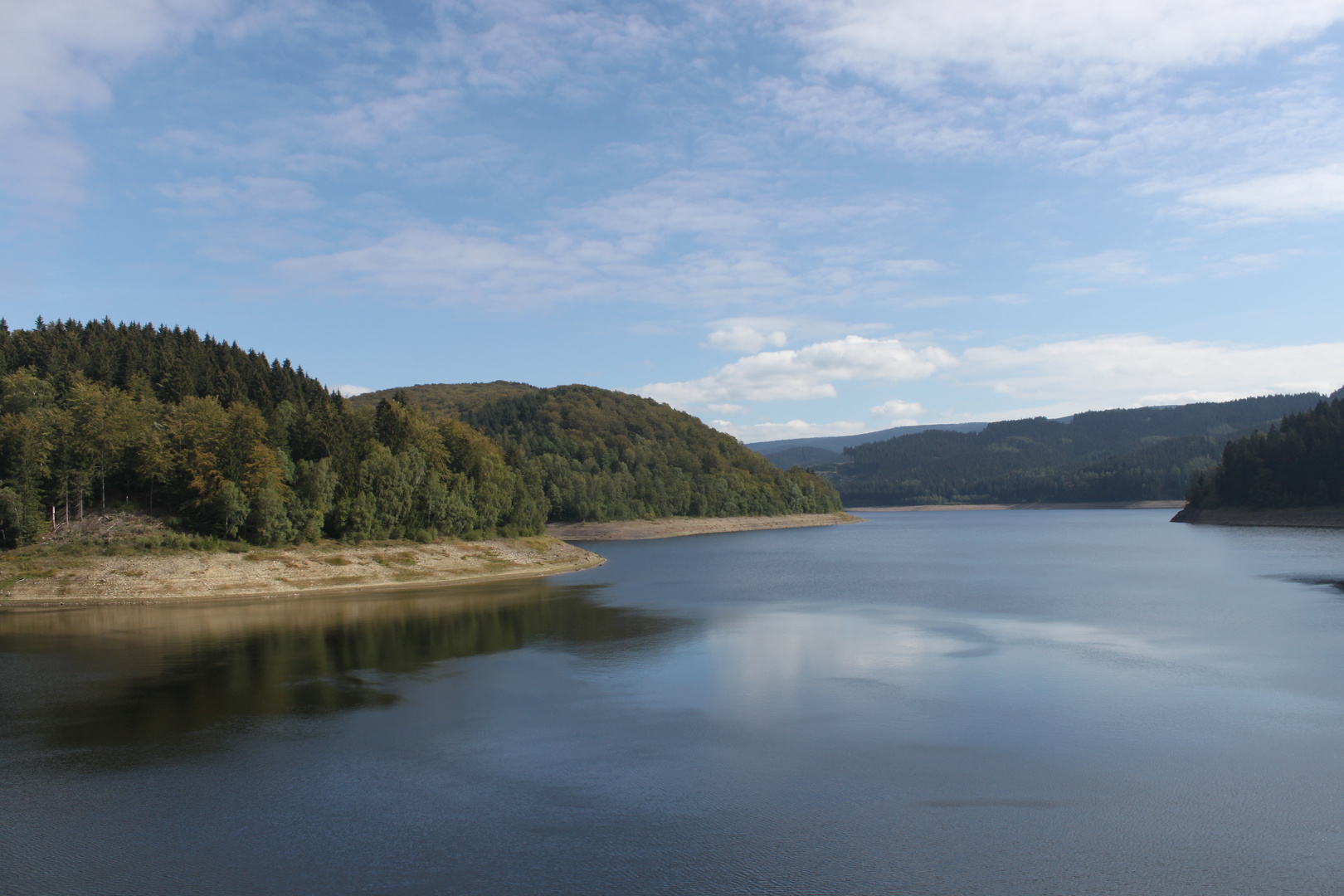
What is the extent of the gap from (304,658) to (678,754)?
13842 mm

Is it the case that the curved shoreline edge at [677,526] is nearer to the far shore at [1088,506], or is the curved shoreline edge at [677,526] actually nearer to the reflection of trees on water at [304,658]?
the reflection of trees on water at [304,658]

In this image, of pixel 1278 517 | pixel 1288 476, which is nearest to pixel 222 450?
pixel 1278 517

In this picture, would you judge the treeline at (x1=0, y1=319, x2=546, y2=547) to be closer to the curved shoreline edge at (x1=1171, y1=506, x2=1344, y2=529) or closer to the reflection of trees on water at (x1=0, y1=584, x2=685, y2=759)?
the reflection of trees on water at (x1=0, y1=584, x2=685, y2=759)

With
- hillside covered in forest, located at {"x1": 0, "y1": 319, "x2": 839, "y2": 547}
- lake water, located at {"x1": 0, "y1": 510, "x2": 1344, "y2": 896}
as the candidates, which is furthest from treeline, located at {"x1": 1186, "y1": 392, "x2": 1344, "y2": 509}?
hillside covered in forest, located at {"x1": 0, "y1": 319, "x2": 839, "y2": 547}

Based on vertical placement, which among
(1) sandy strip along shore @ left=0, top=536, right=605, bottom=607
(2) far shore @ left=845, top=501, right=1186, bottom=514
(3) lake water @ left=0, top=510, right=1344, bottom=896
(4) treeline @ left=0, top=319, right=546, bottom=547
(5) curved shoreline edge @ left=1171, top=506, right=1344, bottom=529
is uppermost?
(4) treeline @ left=0, top=319, right=546, bottom=547

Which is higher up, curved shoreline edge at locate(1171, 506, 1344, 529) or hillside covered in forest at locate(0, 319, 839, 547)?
hillside covered in forest at locate(0, 319, 839, 547)

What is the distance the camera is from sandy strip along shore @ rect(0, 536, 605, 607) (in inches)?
1368

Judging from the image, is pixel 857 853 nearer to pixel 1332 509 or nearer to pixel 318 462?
pixel 318 462

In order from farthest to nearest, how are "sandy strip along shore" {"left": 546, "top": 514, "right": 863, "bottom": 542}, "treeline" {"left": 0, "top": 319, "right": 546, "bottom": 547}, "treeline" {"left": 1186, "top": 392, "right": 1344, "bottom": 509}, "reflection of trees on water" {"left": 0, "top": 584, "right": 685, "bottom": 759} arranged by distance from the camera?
"sandy strip along shore" {"left": 546, "top": 514, "right": 863, "bottom": 542}
"treeline" {"left": 1186, "top": 392, "right": 1344, "bottom": 509}
"treeline" {"left": 0, "top": 319, "right": 546, "bottom": 547}
"reflection of trees on water" {"left": 0, "top": 584, "right": 685, "bottom": 759}

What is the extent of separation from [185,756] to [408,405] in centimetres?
4757

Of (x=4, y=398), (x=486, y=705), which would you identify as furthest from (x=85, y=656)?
(x=4, y=398)

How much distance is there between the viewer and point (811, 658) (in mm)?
22266

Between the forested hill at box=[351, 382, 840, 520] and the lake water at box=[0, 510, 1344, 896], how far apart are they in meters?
72.7

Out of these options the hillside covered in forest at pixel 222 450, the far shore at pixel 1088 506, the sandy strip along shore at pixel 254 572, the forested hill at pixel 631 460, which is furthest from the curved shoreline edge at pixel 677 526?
the far shore at pixel 1088 506
